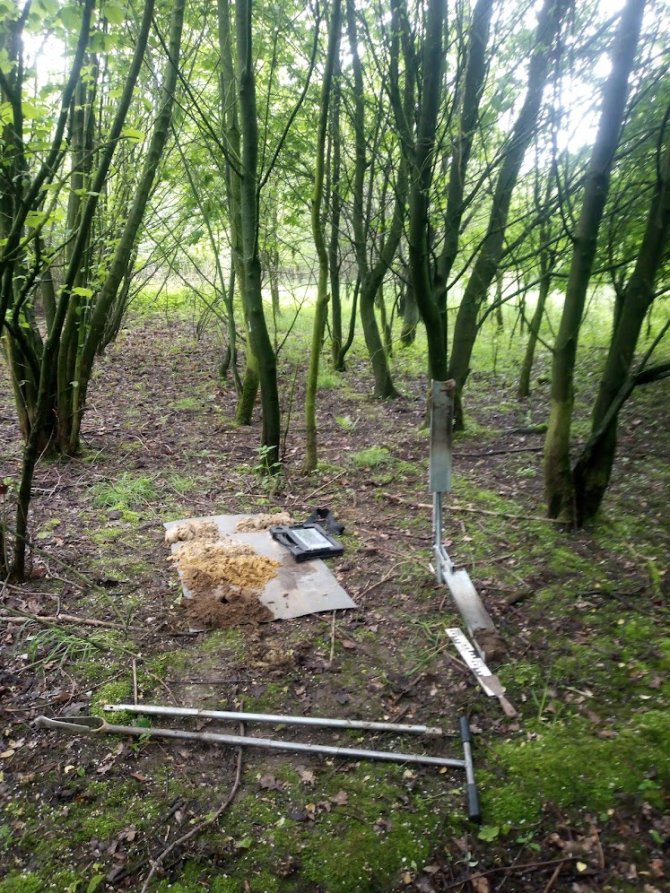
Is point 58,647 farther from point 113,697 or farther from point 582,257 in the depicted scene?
point 582,257

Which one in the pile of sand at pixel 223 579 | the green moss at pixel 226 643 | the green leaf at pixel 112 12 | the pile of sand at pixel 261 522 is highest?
the green leaf at pixel 112 12

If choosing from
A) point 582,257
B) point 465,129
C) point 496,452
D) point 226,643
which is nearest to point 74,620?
point 226,643

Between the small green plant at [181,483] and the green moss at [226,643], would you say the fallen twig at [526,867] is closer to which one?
the green moss at [226,643]

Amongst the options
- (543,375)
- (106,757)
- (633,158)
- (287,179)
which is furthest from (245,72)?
(543,375)

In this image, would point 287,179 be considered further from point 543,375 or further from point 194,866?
point 194,866

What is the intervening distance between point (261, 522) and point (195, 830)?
2.75 metres

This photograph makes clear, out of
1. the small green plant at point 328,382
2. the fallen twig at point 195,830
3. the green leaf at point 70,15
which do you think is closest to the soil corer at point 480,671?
the fallen twig at point 195,830

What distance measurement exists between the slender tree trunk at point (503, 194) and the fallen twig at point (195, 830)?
453cm

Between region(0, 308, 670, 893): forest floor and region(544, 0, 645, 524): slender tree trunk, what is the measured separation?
355 millimetres

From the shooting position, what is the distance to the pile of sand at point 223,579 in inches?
147

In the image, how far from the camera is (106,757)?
2727 millimetres

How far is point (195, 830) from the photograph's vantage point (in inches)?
94.8

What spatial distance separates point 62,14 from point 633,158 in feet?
15.8

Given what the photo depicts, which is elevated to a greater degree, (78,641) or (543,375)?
(543,375)
